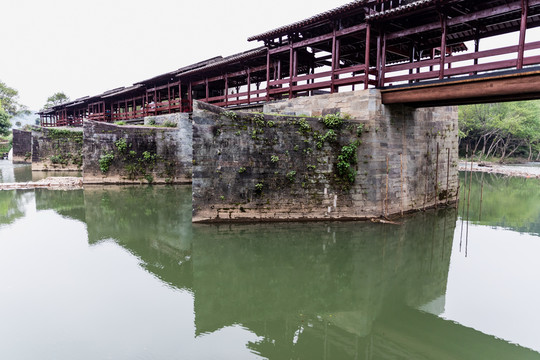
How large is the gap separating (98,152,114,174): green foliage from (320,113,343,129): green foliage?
1291cm

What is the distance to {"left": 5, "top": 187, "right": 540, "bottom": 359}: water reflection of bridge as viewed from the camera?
4.89 m

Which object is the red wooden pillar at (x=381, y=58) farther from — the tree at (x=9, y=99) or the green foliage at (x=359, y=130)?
the tree at (x=9, y=99)

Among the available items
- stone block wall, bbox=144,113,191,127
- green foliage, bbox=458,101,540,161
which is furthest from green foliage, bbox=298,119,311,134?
green foliage, bbox=458,101,540,161

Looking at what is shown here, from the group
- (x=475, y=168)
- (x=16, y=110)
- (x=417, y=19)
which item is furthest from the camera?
(x=16, y=110)

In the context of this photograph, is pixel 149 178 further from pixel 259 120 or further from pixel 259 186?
pixel 259 120

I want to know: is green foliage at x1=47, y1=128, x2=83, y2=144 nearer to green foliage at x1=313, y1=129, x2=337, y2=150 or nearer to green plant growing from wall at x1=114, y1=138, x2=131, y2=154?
green plant growing from wall at x1=114, y1=138, x2=131, y2=154

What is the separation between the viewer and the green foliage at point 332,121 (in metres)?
10.6

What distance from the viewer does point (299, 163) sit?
10.7 meters

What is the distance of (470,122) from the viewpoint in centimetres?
3816

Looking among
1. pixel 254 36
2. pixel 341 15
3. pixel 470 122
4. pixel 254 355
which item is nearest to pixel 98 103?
pixel 254 36

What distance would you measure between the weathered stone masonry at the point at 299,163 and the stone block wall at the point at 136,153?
934cm

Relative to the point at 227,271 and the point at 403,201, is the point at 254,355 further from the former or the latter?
the point at 403,201

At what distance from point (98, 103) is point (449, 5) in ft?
108

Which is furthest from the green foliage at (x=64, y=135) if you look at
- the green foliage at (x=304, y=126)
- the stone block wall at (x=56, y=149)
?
the green foliage at (x=304, y=126)
